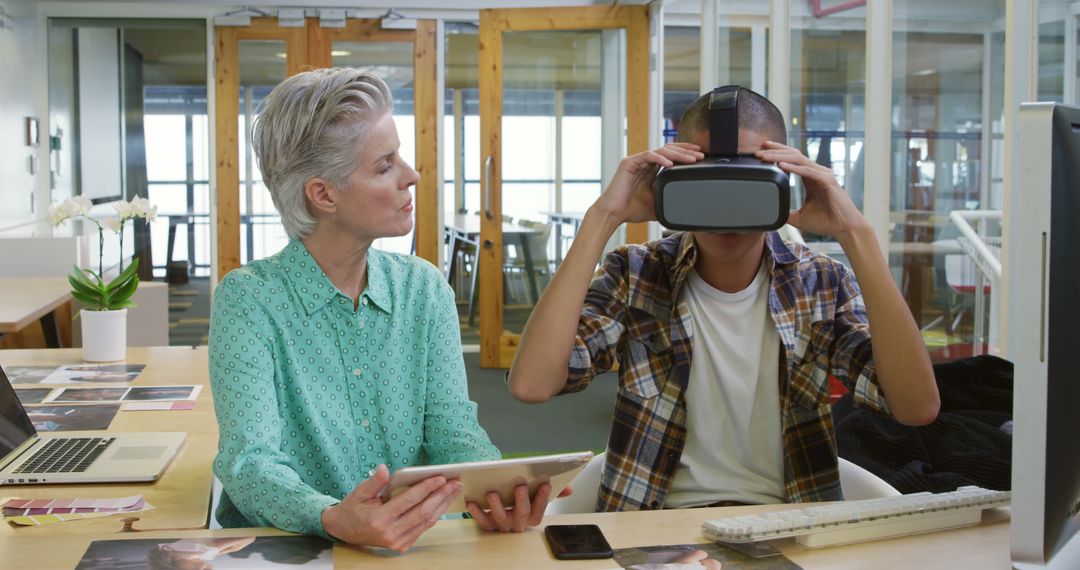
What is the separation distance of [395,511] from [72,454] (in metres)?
0.93

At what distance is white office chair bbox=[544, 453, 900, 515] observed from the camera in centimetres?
182

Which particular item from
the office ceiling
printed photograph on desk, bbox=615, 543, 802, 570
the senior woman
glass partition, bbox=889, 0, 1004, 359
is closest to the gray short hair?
the senior woman

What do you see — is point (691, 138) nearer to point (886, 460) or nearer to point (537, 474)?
point (537, 474)

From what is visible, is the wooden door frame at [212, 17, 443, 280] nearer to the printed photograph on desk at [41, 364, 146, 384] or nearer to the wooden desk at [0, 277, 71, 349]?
the wooden desk at [0, 277, 71, 349]

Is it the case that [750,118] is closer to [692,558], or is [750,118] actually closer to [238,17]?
[692,558]

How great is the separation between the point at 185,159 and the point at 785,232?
426 cm

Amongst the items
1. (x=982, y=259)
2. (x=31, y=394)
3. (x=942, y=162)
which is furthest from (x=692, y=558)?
(x=942, y=162)

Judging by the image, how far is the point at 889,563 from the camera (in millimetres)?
1295

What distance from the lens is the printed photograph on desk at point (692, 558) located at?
128 centimetres

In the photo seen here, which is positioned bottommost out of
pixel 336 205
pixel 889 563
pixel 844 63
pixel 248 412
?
pixel 889 563

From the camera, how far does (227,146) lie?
7008 millimetres

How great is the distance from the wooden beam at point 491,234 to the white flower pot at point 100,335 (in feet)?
13.0

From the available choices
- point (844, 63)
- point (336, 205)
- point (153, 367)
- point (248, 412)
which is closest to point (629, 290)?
point (336, 205)

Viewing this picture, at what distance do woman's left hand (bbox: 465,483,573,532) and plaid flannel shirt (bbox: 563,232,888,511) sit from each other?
401mm
